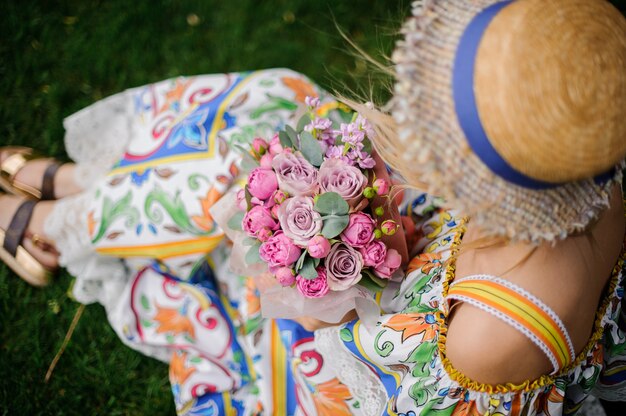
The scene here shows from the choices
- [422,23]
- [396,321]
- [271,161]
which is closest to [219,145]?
[271,161]

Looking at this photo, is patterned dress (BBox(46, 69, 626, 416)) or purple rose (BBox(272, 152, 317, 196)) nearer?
purple rose (BBox(272, 152, 317, 196))

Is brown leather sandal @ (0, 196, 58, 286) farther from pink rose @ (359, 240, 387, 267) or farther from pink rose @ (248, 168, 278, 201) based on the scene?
pink rose @ (359, 240, 387, 267)

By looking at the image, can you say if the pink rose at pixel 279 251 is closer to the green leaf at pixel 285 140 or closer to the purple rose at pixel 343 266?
the purple rose at pixel 343 266

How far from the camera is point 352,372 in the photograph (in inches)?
68.9

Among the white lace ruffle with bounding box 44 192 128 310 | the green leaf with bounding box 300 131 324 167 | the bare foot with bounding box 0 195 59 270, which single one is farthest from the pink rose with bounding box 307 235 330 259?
the bare foot with bounding box 0 195 59 270

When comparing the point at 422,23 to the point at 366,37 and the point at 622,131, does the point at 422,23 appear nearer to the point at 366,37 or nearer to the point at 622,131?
the point at 622,131

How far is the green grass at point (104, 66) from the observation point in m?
2.40

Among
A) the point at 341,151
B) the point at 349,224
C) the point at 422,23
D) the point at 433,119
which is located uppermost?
the point at 422,23

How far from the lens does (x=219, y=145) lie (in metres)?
2.04

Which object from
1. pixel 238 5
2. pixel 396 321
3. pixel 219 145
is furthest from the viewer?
pixel 238 5

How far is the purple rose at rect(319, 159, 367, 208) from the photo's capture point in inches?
55.9

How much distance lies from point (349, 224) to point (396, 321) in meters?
0.33

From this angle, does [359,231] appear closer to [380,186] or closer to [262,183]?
[380,186]

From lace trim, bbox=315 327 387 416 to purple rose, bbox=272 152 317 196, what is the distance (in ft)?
1.61
